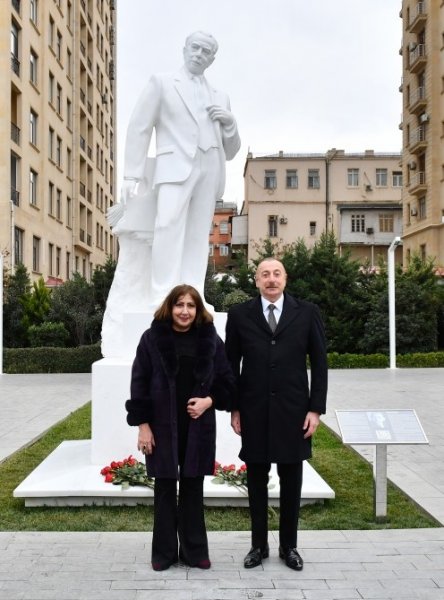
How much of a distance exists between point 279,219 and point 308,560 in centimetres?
4628

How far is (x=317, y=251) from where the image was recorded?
25.2m

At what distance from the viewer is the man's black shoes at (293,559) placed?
379 cm

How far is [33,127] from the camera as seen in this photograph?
99.1 feet

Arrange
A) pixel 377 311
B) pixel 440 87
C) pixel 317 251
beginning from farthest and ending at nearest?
pixel 440 87
pixel 317 251
pixel 377 311

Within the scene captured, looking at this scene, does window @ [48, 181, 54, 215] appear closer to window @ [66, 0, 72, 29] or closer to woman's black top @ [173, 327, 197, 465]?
window @ [66, 0, 72, 29]

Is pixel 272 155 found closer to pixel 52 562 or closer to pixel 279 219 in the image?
pixel 279 219

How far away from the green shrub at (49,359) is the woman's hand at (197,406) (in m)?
17.7

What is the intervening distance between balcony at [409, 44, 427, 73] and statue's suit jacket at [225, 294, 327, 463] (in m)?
38.3

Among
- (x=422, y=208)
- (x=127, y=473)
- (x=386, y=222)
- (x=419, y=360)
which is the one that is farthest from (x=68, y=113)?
(x=127, y=473)

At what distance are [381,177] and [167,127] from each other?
47.4m

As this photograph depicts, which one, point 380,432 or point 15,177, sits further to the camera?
point 15,177

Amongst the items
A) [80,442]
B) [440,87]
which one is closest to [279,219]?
[440,87]

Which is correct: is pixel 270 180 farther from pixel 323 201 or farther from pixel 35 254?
pixel 35 254

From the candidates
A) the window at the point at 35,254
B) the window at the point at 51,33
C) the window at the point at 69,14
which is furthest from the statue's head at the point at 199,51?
the window at the point at 69,14
